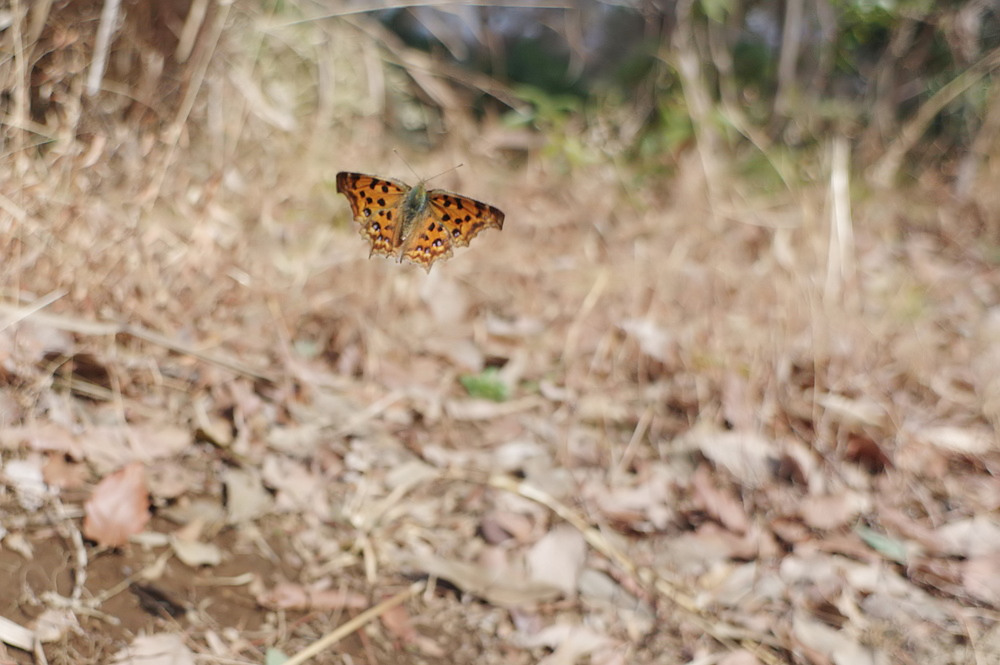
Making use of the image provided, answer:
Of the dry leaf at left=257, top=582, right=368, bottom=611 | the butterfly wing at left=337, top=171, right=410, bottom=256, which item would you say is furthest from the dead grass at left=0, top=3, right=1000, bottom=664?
the butterfly wing at left=337, top=171, right=410, bottom=256

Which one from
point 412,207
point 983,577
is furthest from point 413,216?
point 983,577

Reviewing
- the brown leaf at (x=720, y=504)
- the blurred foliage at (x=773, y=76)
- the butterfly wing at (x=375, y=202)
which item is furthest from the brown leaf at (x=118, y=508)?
the blurred foliage at (x=773, y=76)

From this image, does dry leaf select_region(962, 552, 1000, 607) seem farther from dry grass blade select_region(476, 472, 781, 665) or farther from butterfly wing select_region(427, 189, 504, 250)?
butterfly wing select_region(427, 189, 504, 250)

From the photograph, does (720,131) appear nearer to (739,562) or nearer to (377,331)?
(377,331)

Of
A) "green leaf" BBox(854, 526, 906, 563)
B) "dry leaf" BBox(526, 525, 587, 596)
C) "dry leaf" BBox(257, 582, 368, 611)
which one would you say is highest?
"green leaf" BBox(854, 526, 906, 563)

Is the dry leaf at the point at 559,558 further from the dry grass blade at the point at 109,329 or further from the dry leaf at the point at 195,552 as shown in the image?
the dry grass blade at the point at 109,329

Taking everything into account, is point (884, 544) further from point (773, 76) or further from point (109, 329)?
point (773, 76)

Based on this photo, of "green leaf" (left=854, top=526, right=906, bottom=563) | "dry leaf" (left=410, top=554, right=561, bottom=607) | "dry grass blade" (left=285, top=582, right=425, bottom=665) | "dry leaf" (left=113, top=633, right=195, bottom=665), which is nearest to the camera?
"dry leaf" (left=113, top=633, right=195, bottom=665)
